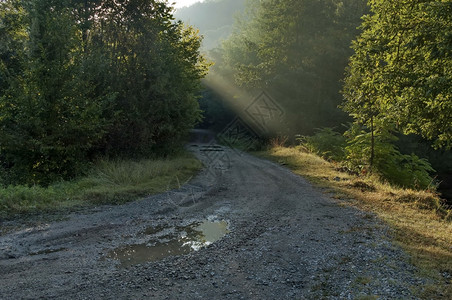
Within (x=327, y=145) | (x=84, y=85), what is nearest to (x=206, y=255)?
(x=84, y=85)

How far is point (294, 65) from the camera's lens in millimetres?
30641

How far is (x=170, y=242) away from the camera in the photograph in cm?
627

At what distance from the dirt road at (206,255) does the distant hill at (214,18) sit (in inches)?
5204

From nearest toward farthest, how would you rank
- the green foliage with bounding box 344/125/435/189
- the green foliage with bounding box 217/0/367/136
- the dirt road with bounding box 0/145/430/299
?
the dirt road with bounding box 0/145/430/299 → the green foliage with bounding box 344/125/435/189 → the green foliage with bounding box 217/0/367/136

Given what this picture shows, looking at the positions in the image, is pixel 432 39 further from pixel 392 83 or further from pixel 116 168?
pixel 116 168

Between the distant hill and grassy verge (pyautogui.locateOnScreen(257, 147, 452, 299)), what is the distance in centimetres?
12826

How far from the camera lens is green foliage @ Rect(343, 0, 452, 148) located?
7055 mm

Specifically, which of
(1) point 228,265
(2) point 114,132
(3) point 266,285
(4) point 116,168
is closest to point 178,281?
(1) point 228,265

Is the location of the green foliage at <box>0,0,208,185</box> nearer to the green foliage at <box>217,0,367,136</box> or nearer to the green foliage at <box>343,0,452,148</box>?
the green foliage at <box>343,0,452,148</box>

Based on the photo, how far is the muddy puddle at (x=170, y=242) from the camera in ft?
18.0

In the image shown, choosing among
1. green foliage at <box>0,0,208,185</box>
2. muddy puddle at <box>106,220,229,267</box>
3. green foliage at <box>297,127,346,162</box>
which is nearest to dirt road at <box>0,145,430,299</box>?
muddy puddle at <box>106,220,229,267</box>

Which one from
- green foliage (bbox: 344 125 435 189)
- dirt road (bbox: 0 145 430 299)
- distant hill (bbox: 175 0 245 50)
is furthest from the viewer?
distant hill (bbox: 175 0 245 50)

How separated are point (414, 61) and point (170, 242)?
807cm

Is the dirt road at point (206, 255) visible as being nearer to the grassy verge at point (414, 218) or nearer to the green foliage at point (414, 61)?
the grassy verge at point (414, 218)
